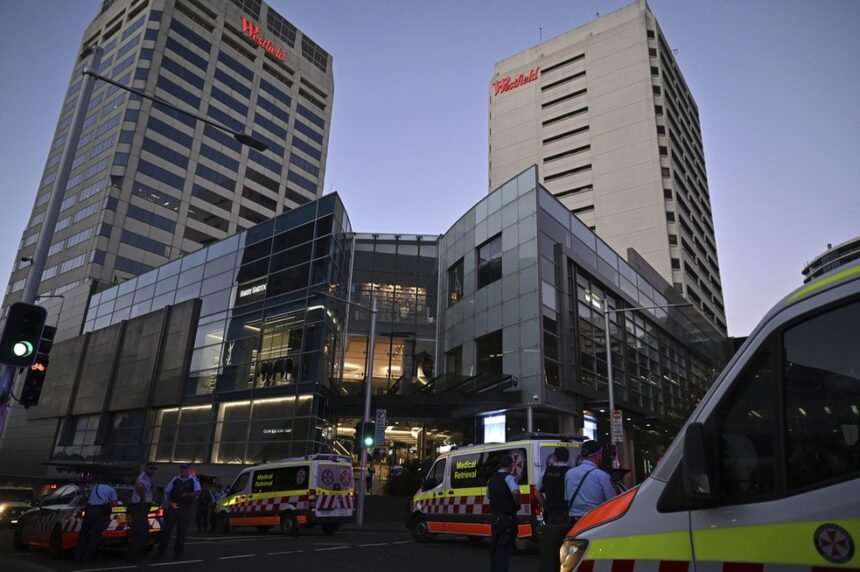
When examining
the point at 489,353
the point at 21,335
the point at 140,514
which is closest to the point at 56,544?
the point at 140,514

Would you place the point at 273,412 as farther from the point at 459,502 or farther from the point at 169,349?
the point at 459,502

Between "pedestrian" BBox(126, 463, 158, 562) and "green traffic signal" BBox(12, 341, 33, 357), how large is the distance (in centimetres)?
370

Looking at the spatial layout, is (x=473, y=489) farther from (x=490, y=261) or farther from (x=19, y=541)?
(x=490, y=261)

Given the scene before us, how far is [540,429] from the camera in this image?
25281 millimetres

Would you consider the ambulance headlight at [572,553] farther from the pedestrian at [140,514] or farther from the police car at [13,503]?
the police car at [13,503]

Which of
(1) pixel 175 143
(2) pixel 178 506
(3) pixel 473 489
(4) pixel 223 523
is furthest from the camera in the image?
(1) pixel 175 143

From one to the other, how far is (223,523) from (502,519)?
1397 centimetres

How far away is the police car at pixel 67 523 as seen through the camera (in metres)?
10.5

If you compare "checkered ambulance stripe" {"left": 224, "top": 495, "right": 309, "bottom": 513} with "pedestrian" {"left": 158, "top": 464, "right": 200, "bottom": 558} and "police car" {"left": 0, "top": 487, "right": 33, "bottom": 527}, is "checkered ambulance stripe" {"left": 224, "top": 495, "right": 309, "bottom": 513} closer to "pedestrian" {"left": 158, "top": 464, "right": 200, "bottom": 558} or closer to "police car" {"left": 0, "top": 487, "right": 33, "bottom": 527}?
"pedestrian" {"left": 158, "top": 464, "right": 200, "bottom": 558}

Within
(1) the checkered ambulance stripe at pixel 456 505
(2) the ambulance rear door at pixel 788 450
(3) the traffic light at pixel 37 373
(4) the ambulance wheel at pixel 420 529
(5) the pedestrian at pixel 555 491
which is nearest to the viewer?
(2) the ambulance rear door at pixel 788 450

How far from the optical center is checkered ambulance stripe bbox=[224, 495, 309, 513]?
15828 millimetres

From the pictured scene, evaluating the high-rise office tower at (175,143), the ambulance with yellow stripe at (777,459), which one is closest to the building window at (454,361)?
the ambulance with yellow stripe at (777,459)

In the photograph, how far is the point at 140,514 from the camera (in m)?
10.2

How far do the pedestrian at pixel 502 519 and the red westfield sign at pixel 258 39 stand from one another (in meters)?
92.2
